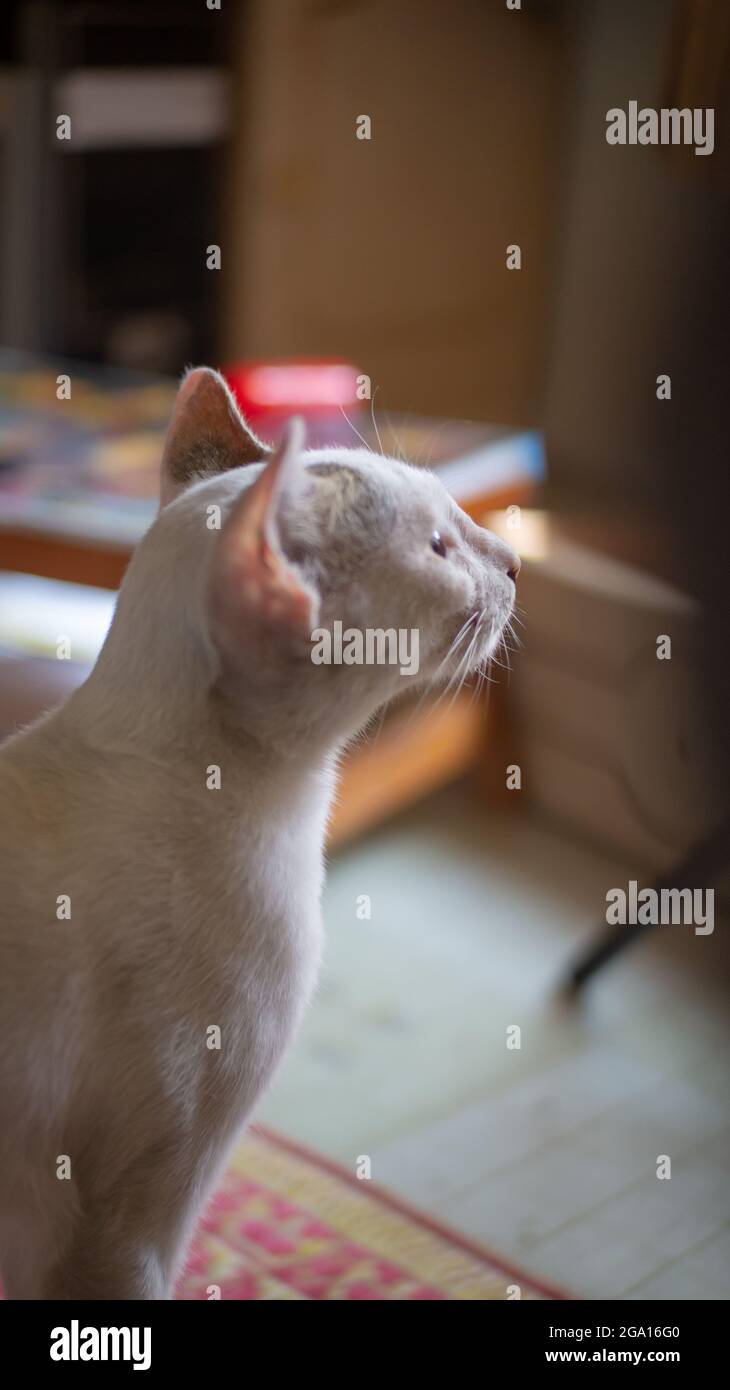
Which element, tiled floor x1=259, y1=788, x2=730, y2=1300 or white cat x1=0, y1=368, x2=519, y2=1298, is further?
tiled floor x1=259, y1=788, x2=730, y2=1300

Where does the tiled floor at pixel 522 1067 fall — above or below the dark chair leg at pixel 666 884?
below

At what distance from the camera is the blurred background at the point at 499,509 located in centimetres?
154

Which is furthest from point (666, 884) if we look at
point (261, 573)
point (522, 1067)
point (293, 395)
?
point (261, 573)

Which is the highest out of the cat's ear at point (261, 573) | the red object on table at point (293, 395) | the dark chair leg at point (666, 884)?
the red object on table at point (293, 395)

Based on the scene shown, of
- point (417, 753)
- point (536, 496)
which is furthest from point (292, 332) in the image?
point (536, 496)

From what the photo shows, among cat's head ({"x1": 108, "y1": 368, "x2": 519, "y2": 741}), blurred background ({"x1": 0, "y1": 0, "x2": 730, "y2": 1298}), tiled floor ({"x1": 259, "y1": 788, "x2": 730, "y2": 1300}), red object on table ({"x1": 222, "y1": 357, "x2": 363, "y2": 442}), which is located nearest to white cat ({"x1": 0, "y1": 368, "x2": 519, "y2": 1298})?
cat's head ({"x1": 108, "y1": 368, "x2": 519, "y2": 741})

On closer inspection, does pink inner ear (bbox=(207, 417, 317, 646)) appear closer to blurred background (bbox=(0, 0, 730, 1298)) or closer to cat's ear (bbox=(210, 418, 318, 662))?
cat's ear (bbox=(210, 418, 318, 662))

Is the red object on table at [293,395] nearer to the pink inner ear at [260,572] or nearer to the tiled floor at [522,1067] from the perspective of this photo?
the tiled floor at [522,1067]

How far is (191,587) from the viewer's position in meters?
0.89

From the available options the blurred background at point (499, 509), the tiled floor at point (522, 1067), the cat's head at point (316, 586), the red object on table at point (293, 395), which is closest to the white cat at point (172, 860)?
the cat's head at point (316, 586)

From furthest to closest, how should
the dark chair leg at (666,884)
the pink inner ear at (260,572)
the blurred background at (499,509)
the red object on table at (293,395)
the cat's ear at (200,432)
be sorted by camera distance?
the red object on table at (293,395)
the dark chair leg at (666,884)
the blurred background at (499,509)
the cat's ear at (200,432)
the pink inner ear at (260,572)

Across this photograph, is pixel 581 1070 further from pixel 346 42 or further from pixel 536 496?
pixel 346 42

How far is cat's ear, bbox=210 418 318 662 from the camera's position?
2.67ft

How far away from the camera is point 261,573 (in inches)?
32.8
